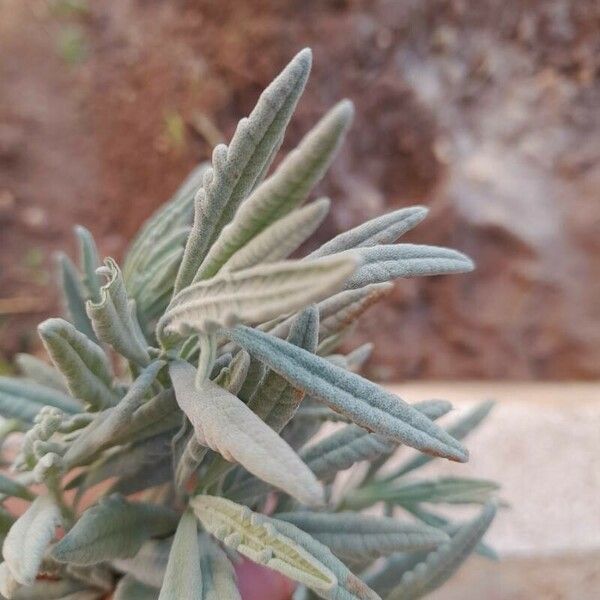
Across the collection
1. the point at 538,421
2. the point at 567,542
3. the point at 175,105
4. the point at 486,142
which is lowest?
the point at 567,542

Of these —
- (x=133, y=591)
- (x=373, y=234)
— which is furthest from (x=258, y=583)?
(x=373, y=234)

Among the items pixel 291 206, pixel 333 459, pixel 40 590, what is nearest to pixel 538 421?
pixel 333 459

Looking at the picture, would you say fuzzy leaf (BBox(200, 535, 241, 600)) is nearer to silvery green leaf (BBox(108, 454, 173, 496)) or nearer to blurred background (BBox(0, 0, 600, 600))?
silvery green leaf (BBox(108, 454, 173, 496))

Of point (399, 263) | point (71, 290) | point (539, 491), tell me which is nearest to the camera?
point (399, 263)

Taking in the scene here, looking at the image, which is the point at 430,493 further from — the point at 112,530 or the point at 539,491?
the point at 539,491

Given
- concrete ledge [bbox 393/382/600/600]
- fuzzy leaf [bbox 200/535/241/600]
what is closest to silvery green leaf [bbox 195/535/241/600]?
fuzzy leaf [bbox 200/535/241/600]

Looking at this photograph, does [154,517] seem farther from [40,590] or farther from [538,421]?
[538,421]
